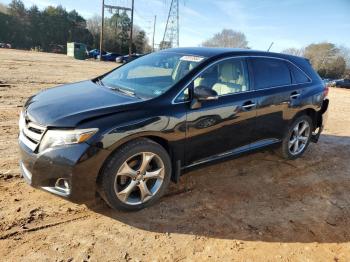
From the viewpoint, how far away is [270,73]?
4.97 m

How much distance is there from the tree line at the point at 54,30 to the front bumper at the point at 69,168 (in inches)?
2401

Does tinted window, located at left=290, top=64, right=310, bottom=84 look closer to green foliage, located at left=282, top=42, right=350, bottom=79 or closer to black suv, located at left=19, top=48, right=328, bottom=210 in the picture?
black suv, located at left=19, top=48, right=328, bottom=210

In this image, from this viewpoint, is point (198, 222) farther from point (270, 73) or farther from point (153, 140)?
point (270, 73)

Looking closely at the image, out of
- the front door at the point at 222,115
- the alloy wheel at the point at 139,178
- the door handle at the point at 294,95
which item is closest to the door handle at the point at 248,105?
the front door at the point at 222,115

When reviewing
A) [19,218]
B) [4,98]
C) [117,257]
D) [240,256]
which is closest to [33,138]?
[19,218]

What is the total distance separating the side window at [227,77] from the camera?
13.9ft

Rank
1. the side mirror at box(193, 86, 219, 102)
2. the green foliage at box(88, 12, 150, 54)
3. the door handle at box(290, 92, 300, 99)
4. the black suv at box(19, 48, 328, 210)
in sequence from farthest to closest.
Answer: the green foliage at box(88, 12, 150, 54), the door handle at box(290, 92, 300, 99), the side mirror at box(193, 86, 219, 102), the black suv at box(19, 48, 328, 210)

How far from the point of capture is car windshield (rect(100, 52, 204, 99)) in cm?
403

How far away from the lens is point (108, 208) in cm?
374

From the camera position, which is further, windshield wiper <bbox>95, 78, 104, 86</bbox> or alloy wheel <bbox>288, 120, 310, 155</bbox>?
alloy wheel <bbox>288, 120, 310, 155</bbox>

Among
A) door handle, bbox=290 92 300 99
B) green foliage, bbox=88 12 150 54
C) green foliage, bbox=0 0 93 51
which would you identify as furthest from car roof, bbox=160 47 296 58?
green foliage, bbox=0 0 93 51

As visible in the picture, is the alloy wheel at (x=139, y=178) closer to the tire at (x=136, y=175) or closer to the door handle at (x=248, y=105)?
the tire at (x=136, y=175)

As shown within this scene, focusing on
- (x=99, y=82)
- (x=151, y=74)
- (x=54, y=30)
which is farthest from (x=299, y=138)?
(x=54, y=30)

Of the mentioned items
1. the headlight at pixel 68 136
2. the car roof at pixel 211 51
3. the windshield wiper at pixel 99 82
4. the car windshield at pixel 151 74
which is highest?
the car roof at pixel 211 51
